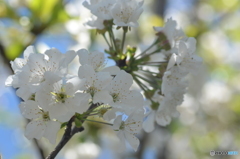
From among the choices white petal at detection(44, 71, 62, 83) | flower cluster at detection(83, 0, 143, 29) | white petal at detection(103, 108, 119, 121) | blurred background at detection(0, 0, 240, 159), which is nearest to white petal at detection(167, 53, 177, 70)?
flower cluster at detection(83, 0, 143, 29)

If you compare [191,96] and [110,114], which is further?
[191,96]

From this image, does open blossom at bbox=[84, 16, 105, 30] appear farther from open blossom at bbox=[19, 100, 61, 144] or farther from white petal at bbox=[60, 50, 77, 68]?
open blossom at bbox=[19, 100, 61, 144]

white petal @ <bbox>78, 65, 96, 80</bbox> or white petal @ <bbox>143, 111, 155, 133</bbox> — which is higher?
white petal @ <bbox>78, 65, 96, 80</bbox>

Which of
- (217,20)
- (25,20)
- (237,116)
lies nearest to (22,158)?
(25,20)

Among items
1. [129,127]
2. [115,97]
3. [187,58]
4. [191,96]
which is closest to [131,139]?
[129,127]

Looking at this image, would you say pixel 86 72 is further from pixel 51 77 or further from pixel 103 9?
pixel 103 9

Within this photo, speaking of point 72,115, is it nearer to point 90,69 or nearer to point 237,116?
point 90,69
